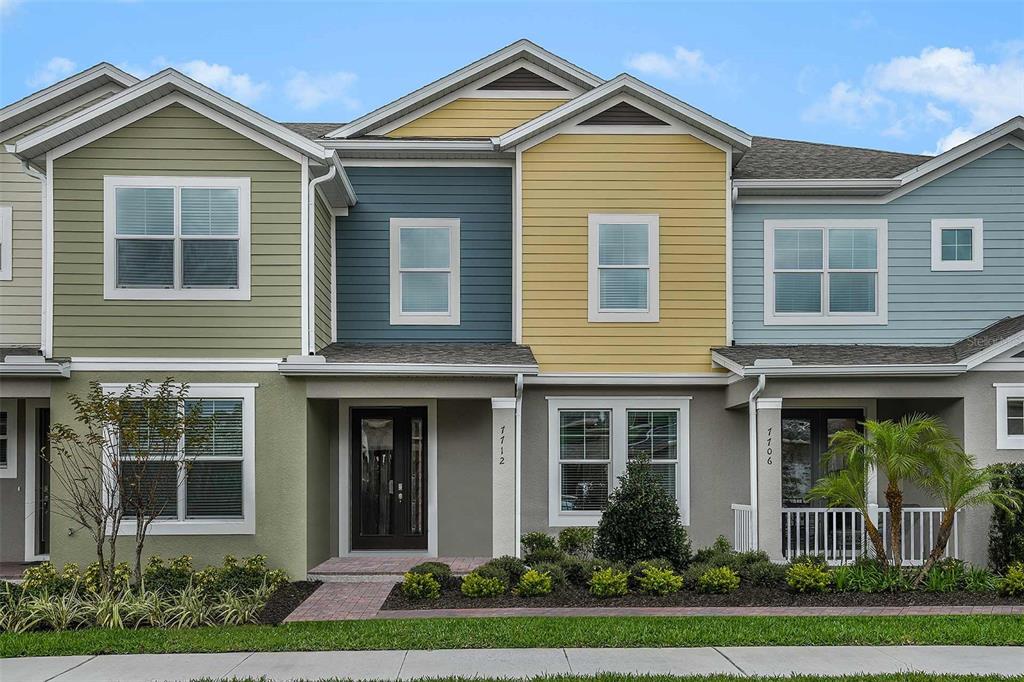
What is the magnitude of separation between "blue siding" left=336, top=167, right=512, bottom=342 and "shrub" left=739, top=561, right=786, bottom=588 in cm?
532

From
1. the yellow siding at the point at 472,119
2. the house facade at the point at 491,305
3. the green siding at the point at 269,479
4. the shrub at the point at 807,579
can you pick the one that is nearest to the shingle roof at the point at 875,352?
the house facade at the point at 491,305

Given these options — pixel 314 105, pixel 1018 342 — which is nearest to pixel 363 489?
pixel 1018 342

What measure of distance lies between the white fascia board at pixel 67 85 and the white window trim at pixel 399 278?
4.79m

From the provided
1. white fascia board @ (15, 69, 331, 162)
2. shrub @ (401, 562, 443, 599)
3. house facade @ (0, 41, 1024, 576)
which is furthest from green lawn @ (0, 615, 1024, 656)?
white fascia board @ (15, 69, 331, 162)

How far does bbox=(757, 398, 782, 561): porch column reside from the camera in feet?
44.0

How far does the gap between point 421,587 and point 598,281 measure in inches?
219

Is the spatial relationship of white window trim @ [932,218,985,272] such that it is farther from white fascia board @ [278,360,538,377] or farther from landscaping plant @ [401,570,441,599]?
landscaping plant @ [401,570,441,599]

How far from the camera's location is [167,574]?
11.9 metres

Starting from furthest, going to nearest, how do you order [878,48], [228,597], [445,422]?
[878,48] < [445,422] < [228,597]

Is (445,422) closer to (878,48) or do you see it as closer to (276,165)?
(276,165)

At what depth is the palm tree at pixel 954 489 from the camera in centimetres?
1187

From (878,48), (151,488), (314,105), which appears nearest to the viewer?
(151,488)

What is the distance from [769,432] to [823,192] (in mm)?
4067

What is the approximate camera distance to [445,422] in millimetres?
14836
